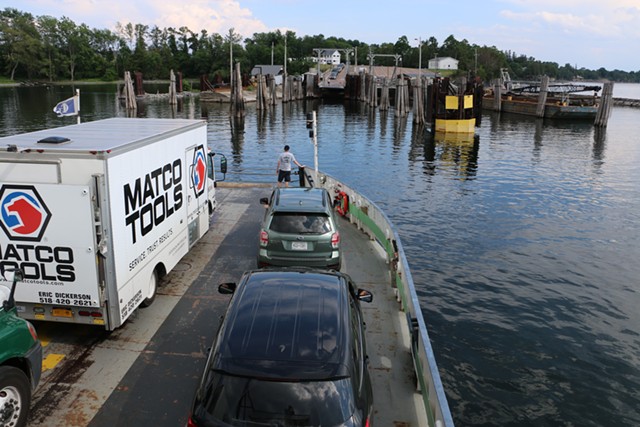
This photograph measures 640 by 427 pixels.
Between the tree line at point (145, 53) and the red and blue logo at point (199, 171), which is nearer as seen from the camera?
the red and blue logo at point (199, 171)

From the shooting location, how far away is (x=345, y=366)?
4.91 meters

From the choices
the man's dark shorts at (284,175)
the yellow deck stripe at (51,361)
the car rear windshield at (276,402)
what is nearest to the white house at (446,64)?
the man's dark shorts at (284,175)

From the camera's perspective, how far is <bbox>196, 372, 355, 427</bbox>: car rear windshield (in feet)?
14.5

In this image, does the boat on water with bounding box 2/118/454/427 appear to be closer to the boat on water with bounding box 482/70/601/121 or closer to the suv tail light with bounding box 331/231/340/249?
the suv tail light with bounding box 331/231/340/249

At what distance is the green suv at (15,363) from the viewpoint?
18.2ft

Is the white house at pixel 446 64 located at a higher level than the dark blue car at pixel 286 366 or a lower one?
higher

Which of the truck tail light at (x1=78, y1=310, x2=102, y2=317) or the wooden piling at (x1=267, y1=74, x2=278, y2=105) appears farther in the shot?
Answer: the wooden piling at (x1=267, y1=74, x2=278, y2=105)

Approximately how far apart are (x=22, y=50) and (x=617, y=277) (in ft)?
491

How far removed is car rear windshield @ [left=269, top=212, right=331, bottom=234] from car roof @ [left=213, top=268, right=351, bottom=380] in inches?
141

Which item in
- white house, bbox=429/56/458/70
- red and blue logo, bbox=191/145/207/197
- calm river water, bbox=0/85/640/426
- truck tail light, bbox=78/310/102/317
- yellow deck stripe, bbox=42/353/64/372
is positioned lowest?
calm river water, bbox=0/85/640/426

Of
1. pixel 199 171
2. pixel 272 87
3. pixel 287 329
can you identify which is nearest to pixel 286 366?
pixel 287 329

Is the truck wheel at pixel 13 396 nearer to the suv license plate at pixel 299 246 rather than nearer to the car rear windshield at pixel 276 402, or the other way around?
the car rear windshield at pixel 276 402

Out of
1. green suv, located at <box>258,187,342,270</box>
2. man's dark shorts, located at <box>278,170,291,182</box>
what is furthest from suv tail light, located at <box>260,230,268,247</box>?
man's dark shorts, located at <box>278,170,291,182</box>

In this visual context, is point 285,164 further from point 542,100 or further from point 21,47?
point 21,47
